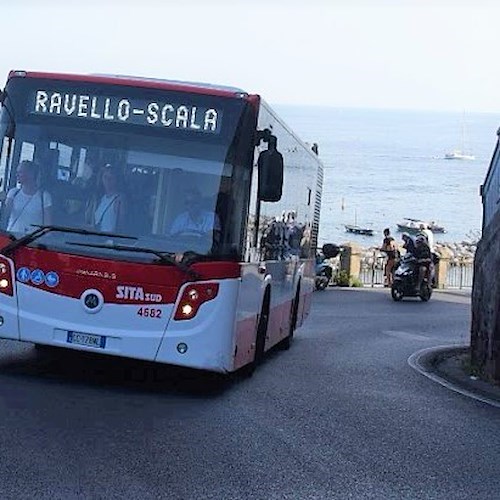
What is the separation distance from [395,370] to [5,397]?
22.7 ft

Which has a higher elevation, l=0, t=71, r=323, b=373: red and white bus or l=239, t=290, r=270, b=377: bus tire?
l=0, t=71, r=323, b=373: red and white bus

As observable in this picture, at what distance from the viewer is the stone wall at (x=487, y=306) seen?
16.0 m

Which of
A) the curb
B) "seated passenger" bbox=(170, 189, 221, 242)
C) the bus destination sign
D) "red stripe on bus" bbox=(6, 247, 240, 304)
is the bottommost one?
the curb

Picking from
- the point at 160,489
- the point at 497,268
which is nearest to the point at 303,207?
the point at 497,268

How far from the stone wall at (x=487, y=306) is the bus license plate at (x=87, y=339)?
17.8 ft

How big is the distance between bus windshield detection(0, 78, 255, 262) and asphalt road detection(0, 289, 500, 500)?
147 centimetres

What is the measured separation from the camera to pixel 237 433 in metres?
10.5

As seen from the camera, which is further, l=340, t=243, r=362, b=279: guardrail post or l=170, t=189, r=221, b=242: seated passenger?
l=340, t=243, r=362, b=279: guardrail post

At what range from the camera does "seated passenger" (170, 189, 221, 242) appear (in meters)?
12.2

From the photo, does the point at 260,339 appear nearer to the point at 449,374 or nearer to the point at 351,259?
the point at 449,374

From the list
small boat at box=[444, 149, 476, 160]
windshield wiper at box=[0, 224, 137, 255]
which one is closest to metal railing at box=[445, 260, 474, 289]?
windshield wiper at box=[0, 224, 137, 255]

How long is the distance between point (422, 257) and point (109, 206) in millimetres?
22101

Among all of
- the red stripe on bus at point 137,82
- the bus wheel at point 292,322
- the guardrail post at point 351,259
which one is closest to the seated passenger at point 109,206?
the red stripe on bus at point 137,82

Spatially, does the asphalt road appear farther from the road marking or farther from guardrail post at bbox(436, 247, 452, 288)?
guardrail post at bbox(436, 247, 452, 288)
